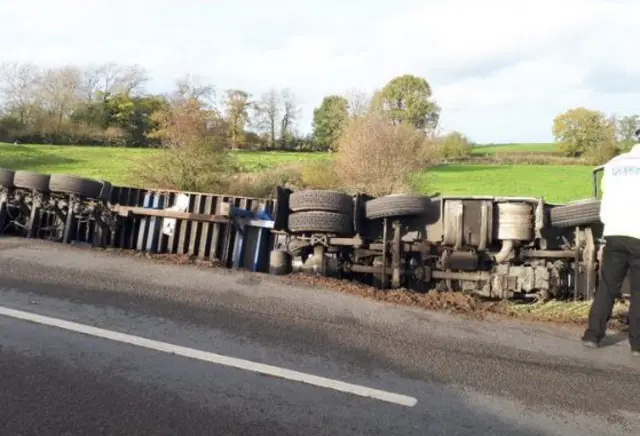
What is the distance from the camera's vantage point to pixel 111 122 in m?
63.4

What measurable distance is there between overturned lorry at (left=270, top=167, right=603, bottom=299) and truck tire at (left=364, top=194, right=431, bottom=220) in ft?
0.05

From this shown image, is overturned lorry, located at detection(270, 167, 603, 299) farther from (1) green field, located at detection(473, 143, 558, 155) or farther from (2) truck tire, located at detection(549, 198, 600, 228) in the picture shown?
(1) green field, located at detection(473, 143, 558, 155)

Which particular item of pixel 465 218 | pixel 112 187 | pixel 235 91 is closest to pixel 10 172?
pixel 112 187

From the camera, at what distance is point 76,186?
30.9 feet

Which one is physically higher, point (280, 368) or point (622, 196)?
point (622, 196)

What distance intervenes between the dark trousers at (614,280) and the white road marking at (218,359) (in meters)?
2.51

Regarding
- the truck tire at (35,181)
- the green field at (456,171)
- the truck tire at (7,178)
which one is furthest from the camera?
the green field at (456,171)

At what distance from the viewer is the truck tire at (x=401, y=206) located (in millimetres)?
7570

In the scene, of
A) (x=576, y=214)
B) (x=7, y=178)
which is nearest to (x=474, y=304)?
(x=576, y=214)

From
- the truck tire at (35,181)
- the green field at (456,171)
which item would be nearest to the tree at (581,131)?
the green field at (456,171)

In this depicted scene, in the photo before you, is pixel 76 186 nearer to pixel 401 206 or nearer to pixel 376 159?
pixel 401 206

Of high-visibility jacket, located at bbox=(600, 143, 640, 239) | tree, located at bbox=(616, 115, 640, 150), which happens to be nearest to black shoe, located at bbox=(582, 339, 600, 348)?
high-visibility jacket, located at bbox=(600, 143, 640, 239)

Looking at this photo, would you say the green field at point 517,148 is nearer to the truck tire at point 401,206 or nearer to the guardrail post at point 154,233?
the guardrail post at point 154,233

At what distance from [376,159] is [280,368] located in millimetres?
20095
